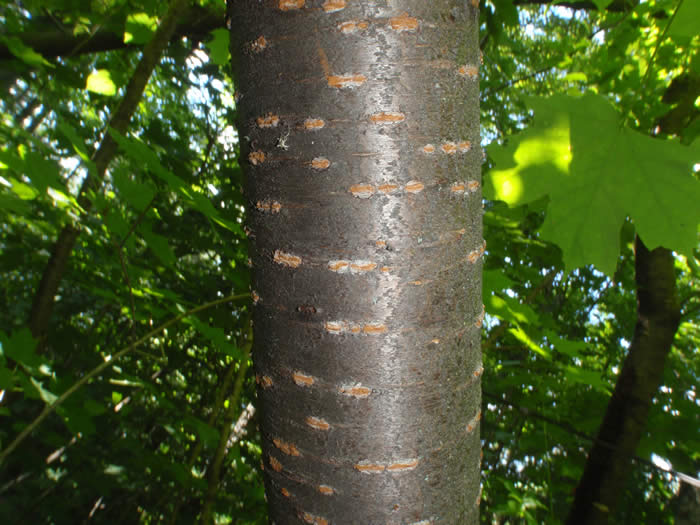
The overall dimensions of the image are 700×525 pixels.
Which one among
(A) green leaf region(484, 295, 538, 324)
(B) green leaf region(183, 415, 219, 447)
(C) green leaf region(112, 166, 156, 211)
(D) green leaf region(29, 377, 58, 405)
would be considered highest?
(C) green leaf region(112, 166, 156, 211)

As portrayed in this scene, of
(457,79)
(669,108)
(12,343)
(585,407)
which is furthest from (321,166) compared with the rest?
(585,407)

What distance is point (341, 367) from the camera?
706 millimetres

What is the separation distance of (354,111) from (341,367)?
36 cm

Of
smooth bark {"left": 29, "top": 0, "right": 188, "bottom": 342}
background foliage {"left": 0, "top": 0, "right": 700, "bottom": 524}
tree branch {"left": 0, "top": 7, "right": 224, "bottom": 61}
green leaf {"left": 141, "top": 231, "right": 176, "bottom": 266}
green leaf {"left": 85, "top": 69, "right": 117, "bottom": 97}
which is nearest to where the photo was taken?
background foliage {"left": 0, "top": 0, "right": 700, "bottom": 524}

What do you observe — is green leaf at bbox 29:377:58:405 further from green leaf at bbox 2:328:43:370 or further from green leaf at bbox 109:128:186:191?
green leaf at bbox 109:128:186:191

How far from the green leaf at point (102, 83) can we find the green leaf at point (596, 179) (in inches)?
92.5

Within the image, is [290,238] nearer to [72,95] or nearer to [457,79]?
[457,79]

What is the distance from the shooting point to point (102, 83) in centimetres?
271

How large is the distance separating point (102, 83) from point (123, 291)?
152 cm

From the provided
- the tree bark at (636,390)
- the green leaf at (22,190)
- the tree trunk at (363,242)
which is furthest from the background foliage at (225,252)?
the tree trunk at (363,242)

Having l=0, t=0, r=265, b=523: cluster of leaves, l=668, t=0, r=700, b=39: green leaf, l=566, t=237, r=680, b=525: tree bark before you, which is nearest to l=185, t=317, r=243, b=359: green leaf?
l=0, t=0, r=265, b=523: cluster of leaves

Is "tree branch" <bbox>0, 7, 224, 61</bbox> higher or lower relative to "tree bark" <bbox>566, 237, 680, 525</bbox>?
higher

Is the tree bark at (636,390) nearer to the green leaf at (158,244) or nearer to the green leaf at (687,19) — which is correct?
the green leaf at (687,19)

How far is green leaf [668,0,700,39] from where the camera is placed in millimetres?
1133
